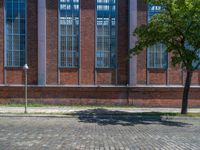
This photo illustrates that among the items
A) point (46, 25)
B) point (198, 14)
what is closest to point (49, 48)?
point (46, 25)

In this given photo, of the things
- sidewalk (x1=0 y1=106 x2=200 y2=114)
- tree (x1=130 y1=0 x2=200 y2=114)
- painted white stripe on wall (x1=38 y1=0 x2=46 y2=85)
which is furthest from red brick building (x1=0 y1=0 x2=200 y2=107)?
tree (x1=130 y1=0 x2=200 y2=114)

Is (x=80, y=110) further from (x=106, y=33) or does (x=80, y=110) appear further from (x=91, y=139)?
(x=91, y=139)

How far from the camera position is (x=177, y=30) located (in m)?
20.4

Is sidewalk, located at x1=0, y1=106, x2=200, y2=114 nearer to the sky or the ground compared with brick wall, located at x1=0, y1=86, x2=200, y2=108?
nearer to the ground

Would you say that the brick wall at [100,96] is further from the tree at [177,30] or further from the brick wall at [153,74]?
the tree at [177,30]

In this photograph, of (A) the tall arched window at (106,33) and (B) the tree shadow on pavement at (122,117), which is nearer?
(B) the tree shadow on pavement at (122,117)

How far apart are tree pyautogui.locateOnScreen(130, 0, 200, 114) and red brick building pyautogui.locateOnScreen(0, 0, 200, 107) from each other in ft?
17.0

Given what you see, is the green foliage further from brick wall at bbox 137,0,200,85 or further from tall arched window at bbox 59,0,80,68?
tall arched window at bbox 59,0,80,68

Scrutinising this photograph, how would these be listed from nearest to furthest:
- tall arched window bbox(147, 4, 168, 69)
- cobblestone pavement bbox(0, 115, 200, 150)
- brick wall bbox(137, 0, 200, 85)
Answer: cobblestone pavement bbox(0, 115, 200, 150)
brick wall bbox(137, 0, 200, 85)
tall arched window bbox(147, 4, 168, 69)

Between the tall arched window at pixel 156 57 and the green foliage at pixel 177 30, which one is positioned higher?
the green foliage at pixel 177 30

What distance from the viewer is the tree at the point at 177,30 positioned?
63.7ft

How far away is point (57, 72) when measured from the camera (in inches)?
1043

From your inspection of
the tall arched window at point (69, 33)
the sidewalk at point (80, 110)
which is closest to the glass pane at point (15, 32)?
the tall arched window at point (69, 33)

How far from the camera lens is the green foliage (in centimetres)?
1942
